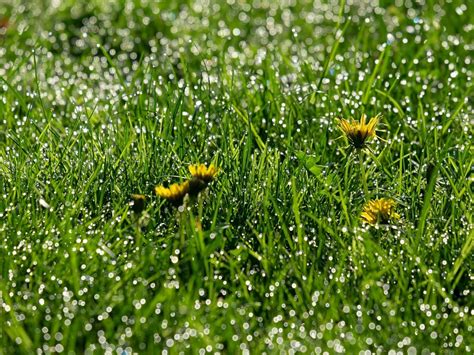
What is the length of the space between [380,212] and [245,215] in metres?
0.34

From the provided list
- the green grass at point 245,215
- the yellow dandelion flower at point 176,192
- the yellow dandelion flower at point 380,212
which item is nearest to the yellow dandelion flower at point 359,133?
the green grass at point 245,215

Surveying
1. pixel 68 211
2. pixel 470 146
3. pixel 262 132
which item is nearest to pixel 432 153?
pixel 470 146

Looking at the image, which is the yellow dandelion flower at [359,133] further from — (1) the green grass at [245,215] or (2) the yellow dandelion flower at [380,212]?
(2) the yellow dandelion flower at [380,212]

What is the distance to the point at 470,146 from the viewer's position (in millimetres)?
2422

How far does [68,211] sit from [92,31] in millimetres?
1907

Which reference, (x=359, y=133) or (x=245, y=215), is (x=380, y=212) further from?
(x=245, y=215)

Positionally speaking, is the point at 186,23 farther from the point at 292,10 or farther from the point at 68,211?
the point at 68,211

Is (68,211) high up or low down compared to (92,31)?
down

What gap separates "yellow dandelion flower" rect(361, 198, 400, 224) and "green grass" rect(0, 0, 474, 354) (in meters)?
0.04

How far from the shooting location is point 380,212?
2.03 meters

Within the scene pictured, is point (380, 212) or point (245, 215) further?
point (245, 215)

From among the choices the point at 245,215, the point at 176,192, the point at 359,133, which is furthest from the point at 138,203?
the point at 359,133

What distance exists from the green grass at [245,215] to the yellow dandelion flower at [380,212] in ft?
0.11

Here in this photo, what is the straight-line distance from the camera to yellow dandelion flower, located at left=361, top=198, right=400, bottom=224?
79.8 inches
